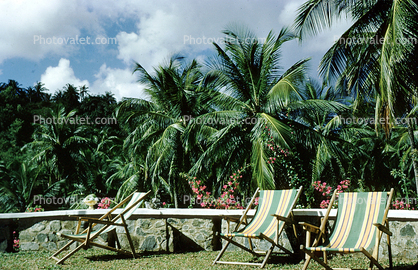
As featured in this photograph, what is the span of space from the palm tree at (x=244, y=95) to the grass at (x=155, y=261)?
385cm

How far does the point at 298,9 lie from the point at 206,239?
526cm

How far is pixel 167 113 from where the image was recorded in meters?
14.0

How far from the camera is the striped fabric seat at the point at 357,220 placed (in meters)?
3.83

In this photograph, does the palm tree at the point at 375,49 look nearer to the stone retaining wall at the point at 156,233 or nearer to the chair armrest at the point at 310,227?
the chair armrest at the point at 310,227

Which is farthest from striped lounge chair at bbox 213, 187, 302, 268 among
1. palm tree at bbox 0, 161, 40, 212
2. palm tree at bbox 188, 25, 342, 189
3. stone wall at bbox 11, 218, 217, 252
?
palm tree at bbox 0, 161, 40, 212

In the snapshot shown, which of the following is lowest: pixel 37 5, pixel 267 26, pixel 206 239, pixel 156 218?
pixel 206 239

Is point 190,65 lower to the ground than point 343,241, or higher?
higher

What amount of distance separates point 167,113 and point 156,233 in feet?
28.2

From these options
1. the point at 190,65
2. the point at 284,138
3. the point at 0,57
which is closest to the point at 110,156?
the point at 190,65

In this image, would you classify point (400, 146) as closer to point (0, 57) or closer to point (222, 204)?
point (222, 204)

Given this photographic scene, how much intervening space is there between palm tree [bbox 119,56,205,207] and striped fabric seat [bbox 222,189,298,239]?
7.41 m

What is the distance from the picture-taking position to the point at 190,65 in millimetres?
14359

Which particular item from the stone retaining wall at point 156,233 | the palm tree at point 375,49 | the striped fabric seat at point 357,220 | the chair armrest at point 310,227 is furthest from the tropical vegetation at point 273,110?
the chair armrest at point 310,227

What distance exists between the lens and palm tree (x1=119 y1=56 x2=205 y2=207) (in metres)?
12.7
